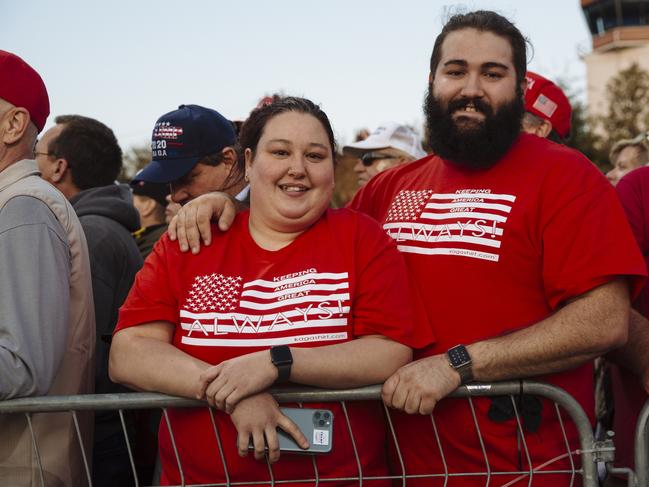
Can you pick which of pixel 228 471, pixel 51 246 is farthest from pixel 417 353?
pixel 51 246

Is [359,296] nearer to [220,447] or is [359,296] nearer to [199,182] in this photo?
[220,447]

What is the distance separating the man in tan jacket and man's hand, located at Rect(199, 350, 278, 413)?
23.4 inches

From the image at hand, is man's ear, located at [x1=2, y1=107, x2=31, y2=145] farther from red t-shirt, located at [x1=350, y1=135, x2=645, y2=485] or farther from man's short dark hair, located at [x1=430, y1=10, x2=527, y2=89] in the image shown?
man's short dark hair, located at [x1=430, y1=10, x2=527, y2=89]

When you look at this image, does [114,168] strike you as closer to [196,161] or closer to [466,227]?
[196,161]

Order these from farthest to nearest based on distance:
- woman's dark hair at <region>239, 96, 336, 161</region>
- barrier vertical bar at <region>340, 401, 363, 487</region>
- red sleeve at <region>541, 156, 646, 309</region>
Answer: woman's dark hair at <region>239, 96, 336, 161</region> → red sleeve at <region>541, 156, 646, 309</region> → barrier vertical bar at <region>340, 401, 363, 487</region>

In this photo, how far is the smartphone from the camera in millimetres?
2566

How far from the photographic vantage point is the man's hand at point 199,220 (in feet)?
9.43

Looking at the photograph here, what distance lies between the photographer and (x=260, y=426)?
253 centimetres

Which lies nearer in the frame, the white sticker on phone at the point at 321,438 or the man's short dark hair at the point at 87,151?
the white sticker on phone at the point at 321,438

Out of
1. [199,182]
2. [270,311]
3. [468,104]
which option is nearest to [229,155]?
[199,182]

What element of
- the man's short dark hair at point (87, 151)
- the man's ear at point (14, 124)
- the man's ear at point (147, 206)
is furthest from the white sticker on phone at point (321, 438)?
the man's ear at point (147, 206)

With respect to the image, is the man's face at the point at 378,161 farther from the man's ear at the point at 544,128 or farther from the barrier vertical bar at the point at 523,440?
the barrier vertical bar at the point at 523,440

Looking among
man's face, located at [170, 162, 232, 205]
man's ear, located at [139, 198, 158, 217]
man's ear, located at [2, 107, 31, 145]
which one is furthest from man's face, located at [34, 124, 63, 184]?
man's ear, located at [139, 198, 158, 217]

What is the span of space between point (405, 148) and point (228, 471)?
407cm
